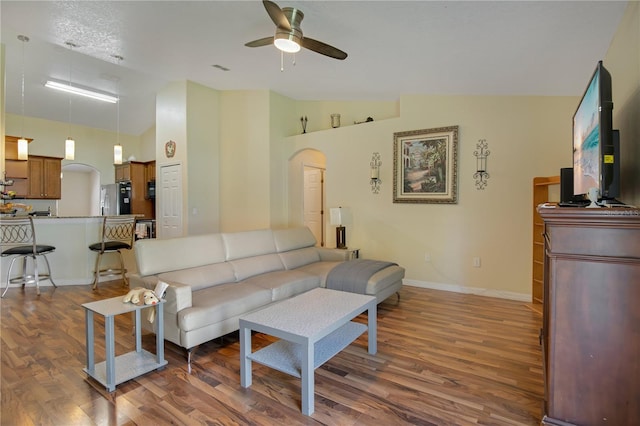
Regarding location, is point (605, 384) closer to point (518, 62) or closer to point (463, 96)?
point (518, 62)

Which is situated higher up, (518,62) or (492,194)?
(518,62)

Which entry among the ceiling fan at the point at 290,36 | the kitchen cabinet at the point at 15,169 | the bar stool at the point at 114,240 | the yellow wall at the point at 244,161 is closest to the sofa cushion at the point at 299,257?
the yellow wall at the point at 244,161

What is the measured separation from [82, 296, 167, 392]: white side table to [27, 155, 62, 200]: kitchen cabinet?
22.0 ft

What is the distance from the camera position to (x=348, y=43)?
345cm

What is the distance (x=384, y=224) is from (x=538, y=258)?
2.04 meters

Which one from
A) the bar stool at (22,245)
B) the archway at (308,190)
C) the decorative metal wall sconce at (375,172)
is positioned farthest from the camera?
the archway at (308,190)

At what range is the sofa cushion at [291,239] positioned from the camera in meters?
4.17

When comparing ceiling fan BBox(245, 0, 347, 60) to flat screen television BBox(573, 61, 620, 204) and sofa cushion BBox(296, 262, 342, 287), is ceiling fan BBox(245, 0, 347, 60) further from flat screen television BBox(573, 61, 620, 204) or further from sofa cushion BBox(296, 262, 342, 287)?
sofa cushion BBox(296, 262, 342, 287)

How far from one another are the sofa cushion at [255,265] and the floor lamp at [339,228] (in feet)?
4.22

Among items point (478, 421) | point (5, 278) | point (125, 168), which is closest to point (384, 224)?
point (478, 421)

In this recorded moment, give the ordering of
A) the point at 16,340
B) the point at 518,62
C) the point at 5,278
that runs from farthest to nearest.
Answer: the point at 5,278 → the point at 518,62 → the point at 16,340

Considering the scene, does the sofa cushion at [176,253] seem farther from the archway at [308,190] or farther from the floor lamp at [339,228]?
the archway at [308,190]

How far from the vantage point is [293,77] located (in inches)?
194

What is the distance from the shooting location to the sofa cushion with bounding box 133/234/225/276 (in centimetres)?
288
